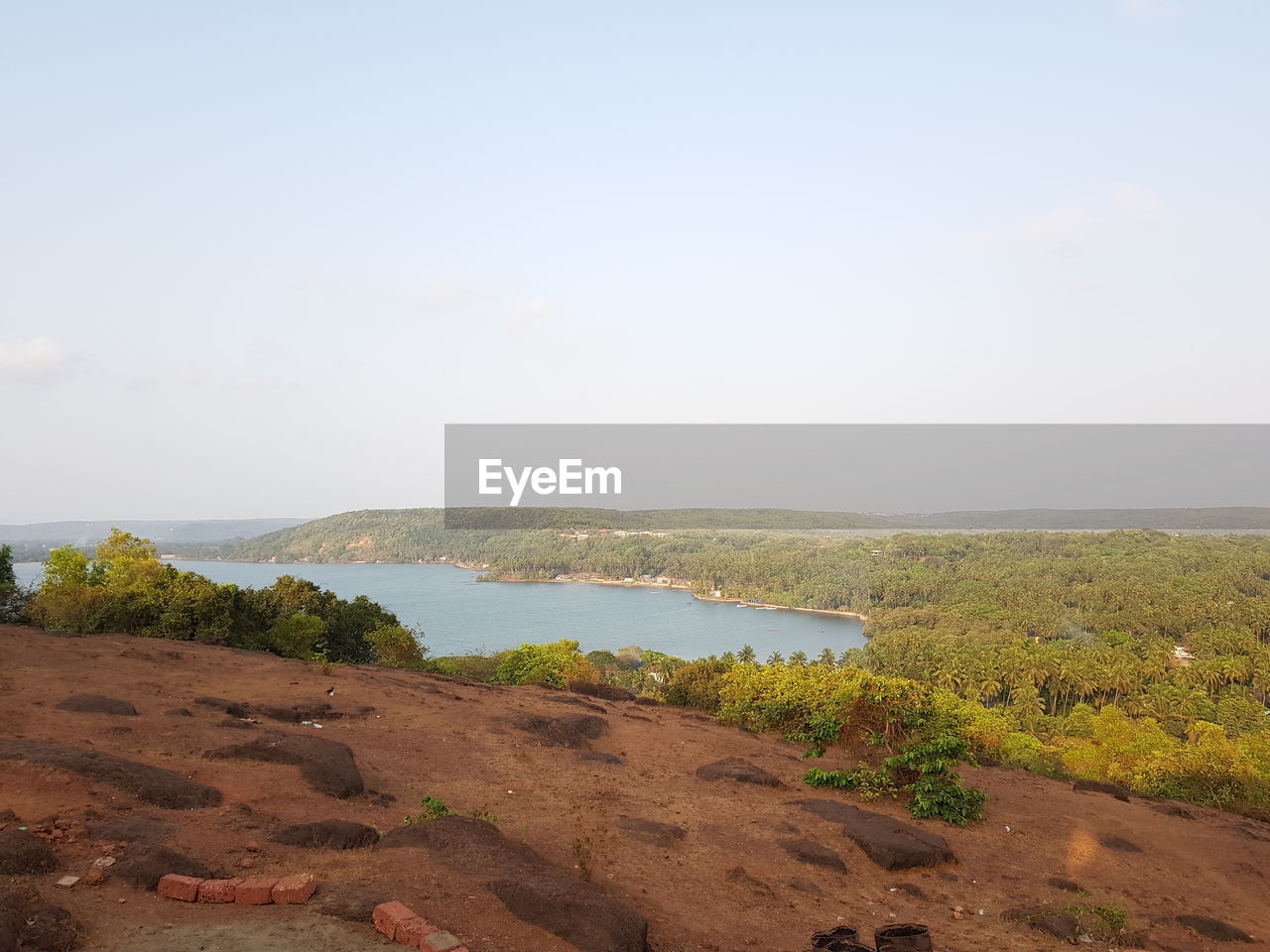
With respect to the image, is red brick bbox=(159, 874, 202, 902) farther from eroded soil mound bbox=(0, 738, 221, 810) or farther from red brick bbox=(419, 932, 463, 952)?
eroded soil mound bbox=(0, 738, 221, 810)

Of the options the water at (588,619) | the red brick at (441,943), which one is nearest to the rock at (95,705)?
the red brick at (441,943)

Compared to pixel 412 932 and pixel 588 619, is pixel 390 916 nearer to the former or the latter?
pixel 412 932

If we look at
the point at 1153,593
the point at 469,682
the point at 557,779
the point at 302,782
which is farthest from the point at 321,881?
the point at 1153,593

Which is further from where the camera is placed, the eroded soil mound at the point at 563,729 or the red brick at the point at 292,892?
the eroded soil mound at the point at 563,729

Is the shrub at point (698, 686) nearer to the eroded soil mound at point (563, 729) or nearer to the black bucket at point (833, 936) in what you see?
the eroded soil mound at point (563, 729)

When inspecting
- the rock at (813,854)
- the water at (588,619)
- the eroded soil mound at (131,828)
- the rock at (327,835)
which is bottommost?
the water at (588,619)

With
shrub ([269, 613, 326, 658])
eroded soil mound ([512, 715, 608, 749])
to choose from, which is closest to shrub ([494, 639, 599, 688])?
shrub ([269, 613, 326, 658])
